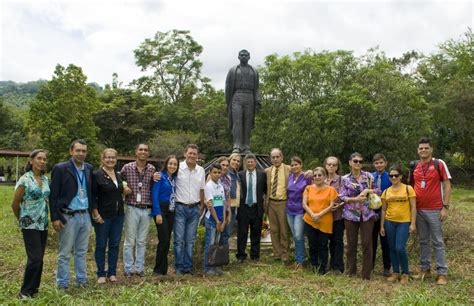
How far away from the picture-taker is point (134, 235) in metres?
4.91

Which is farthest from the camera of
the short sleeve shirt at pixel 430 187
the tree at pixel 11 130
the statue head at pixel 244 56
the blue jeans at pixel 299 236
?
the tree at pixel 11 130

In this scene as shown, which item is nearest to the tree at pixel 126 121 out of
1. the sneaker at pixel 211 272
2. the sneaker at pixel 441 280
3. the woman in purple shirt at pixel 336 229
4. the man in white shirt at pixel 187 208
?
the man in white shirt at pixel 187 208

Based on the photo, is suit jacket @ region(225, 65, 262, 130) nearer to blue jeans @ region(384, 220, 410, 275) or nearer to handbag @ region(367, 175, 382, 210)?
handbag @ region(367, 175, 382, 210)

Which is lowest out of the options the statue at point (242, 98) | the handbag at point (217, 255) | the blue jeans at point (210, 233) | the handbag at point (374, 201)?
the handbag at point (217, 255)

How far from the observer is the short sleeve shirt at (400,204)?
4.89 meters

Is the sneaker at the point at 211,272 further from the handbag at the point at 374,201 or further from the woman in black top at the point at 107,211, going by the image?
the handbag at the point at 374,201

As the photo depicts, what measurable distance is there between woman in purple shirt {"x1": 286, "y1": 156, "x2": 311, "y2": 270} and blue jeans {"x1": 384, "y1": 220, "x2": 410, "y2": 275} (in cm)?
107

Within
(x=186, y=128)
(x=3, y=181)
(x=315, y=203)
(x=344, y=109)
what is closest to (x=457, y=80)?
(x=344, y=109)

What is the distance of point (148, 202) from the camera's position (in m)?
4.94

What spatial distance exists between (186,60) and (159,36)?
273 cm

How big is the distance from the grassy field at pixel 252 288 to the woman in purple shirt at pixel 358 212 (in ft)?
0.87

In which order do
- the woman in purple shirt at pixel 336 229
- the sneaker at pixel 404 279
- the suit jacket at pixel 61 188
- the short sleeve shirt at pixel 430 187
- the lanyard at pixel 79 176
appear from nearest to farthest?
1. the suit jacket at pixel 61 188
2. the lanyard at pixel 79 176
3. the sneaker at pixel 404 279
4. the short sleeve shirt at pixel 430 187
5. the woman in purple shirt at pixel 336 229

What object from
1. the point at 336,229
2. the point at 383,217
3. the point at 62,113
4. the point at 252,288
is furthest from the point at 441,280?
the point at 62,113

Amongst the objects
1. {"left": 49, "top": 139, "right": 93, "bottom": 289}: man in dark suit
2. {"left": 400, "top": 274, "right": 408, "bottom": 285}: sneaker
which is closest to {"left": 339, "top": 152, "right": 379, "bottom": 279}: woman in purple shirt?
{"left": 400, "top": 274, "right": 408, "bottom": 285}: sneaker
